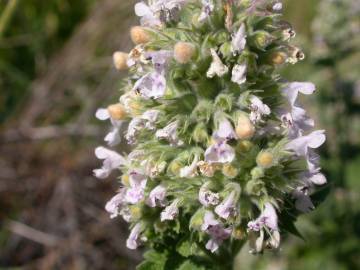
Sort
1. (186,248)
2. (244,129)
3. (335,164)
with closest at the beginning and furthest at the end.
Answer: (244,129) < (186,248) < (335,164)

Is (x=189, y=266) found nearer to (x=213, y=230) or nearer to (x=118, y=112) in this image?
(x=213, y=230)

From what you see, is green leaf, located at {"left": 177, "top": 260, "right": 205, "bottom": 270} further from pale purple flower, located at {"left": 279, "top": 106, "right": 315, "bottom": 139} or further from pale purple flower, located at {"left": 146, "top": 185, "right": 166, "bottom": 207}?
pale purple flower, located at {"left": 279, "top": 106, "right": 315, "bottom": 139}

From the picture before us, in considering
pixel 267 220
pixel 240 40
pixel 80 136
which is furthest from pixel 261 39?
pixel 80 136

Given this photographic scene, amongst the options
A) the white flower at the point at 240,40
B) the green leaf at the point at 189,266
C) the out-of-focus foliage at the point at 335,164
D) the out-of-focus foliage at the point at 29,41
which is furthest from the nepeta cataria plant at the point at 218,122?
the out-of-focus foliage at the point at 29,41

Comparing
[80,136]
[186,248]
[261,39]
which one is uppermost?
[261,39]

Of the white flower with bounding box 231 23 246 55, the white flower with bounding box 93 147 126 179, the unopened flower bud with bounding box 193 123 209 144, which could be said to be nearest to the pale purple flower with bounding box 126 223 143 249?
the white flower with bounding box 93 147 126 179

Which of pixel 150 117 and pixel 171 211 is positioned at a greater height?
pixel 150 117

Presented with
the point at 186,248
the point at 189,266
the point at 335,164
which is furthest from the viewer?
the point at 335,164
